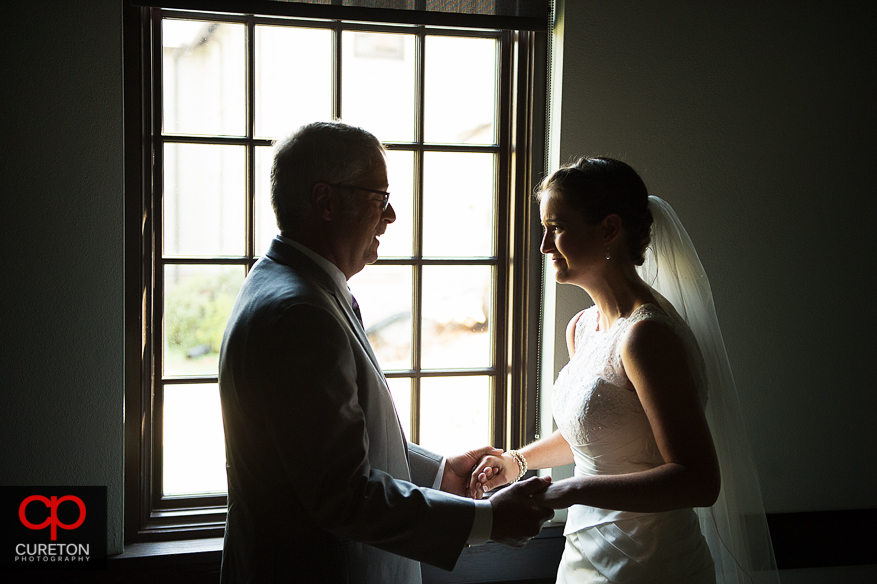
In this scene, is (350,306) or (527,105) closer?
(350,306)

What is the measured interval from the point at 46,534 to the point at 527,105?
2305 millimetres

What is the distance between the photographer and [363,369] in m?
1.37

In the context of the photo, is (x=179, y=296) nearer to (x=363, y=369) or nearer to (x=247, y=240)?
(x=247, y=240)

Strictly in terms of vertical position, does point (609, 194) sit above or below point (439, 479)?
above

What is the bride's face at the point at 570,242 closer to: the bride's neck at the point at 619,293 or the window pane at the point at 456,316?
the bride's neck at the point at 619,293

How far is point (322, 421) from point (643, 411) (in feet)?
2.68

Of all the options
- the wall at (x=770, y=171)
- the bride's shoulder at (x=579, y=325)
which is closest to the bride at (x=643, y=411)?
the bride's shoulder at (x=579, y=325)

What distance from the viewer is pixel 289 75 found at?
2.30m

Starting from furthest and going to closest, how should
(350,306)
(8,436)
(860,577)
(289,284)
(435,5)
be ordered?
(860,577) < (435,5) < (8,436) < (350,306) < (289,284)

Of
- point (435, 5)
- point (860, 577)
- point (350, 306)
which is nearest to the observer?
point (350, 306)

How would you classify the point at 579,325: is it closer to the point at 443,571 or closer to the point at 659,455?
the point at 659,455

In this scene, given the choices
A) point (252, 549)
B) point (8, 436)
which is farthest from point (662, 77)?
point (8, 436)

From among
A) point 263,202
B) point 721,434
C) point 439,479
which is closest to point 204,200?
point 263,202

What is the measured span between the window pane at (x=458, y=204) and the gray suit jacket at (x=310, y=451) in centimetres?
106
